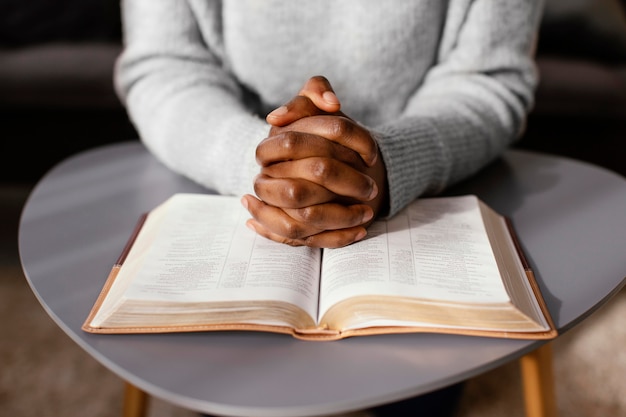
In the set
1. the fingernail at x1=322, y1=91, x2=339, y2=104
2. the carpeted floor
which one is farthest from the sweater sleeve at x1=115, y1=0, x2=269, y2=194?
the carpeted floor

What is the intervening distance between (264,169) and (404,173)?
0.15m

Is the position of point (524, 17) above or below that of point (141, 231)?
above

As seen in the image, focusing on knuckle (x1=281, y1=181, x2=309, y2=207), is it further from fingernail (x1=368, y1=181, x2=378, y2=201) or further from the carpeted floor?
the carpeted floor

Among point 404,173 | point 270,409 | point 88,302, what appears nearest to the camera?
point 270,409

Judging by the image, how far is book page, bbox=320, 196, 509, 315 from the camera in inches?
17.4

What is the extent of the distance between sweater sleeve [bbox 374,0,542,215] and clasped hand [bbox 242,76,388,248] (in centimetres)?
11

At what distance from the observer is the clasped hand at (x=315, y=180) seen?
496 mm

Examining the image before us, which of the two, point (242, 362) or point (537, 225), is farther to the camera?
point (537, 225)

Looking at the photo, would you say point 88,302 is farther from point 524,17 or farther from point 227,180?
point 524,17

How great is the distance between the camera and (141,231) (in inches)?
22.5

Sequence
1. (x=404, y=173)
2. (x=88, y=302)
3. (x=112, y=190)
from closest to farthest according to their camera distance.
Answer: (x=88, y=302) < (x=404, y=173) < (x=112, y=190)

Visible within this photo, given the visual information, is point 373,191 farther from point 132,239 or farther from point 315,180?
point 132,239

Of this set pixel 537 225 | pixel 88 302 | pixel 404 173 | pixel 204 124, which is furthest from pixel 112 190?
pixel 537 225

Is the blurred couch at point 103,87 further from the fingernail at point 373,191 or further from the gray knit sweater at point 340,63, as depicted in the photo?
the fingernail at point 373,191
